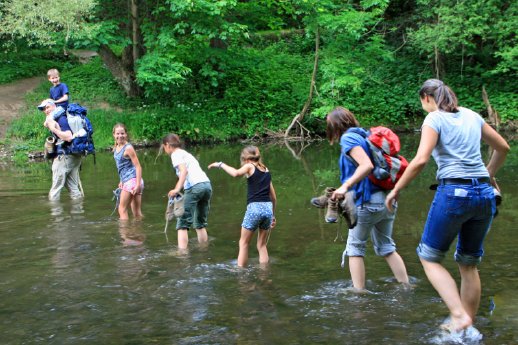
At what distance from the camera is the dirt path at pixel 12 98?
936 inches

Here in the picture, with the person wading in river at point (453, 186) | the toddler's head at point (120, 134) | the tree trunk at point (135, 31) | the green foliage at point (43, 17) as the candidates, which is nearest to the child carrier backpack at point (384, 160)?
the person wading in river at point (453, 186)

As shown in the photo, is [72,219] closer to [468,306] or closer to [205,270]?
[205,270]

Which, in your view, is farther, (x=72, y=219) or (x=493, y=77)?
(x=493, y=77)

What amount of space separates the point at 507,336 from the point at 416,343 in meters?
0.74

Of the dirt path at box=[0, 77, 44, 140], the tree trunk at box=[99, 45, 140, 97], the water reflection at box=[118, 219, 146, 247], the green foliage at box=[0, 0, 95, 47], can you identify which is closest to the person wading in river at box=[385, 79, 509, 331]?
the water reflection at box=[118, 219, 146, 247]

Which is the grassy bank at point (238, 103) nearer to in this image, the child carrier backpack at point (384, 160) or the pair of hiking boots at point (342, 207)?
the child carrier backpack at point (384, 160)

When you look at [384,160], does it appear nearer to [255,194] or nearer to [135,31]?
[255,194]

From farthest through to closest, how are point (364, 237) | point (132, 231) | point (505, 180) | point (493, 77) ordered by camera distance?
1. point (493, 77)
2. point (505, 180)
3. point (132, 231)
4. point (364, 237)

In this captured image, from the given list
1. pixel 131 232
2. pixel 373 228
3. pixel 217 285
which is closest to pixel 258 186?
pixel 217 285

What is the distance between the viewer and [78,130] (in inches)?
474

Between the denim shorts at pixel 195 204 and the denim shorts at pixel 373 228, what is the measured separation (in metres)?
2.59

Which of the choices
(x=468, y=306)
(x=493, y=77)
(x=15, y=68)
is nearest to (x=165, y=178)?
(x=468, y=306)

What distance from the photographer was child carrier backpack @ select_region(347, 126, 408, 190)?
5.95 m

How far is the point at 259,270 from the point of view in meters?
7.47
